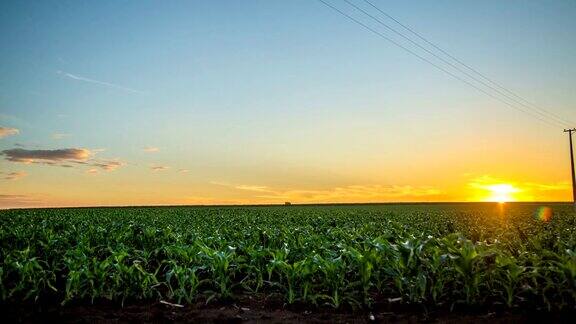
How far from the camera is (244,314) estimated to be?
631 cm

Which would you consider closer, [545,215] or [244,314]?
[244,314]

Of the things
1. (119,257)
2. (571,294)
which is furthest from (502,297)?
(119,257)

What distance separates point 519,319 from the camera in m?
5.57

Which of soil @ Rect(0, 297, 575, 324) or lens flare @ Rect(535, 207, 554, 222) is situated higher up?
lens flare @ Rect(535, 207, 554, 222)

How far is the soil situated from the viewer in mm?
5754

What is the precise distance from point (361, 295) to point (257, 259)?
225cm

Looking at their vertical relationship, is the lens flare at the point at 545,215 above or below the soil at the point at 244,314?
above

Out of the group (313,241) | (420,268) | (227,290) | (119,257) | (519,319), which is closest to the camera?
(519,319)

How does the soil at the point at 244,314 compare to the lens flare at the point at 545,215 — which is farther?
the lens flare at the point at 545,215

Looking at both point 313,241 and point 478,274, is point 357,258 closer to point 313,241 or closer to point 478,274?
point 478,274

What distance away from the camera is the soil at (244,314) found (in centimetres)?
575

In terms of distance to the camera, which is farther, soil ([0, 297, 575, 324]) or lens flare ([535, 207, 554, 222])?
lens flare ([535, 207, 554, 222])

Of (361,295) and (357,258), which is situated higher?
(357,258)

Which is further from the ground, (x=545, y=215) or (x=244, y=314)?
(x=545, y=215)
